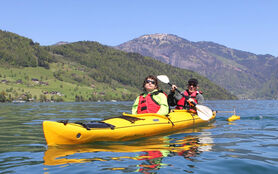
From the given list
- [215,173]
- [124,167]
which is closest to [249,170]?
[215,173]

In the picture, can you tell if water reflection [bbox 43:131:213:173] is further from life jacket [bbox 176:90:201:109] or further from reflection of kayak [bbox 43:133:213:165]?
life jacket [bbox 176:90:201:109]

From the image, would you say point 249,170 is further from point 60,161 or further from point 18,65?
point 18,65

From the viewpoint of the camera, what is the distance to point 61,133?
291 inches

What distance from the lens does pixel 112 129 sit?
26.8 ft

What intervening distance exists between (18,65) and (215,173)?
18263 cm

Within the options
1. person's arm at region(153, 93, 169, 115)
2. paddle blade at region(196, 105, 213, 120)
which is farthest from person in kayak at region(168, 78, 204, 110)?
person's arm at region(153, 93, 169, 115)

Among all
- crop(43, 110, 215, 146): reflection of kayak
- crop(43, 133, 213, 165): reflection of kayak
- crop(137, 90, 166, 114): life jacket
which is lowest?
crop(43, 133, 213, 165): reflection of kayak

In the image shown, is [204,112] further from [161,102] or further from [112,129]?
[112,129]

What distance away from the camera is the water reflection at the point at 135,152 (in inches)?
230

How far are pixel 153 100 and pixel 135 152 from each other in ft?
12.3

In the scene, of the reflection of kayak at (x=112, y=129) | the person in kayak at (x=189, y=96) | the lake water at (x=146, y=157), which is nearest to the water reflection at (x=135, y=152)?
the lake water at (x=146, y=157)

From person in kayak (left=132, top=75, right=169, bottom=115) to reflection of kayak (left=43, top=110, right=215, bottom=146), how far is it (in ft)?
1.29

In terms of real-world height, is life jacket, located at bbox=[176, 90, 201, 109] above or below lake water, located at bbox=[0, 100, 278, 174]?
above

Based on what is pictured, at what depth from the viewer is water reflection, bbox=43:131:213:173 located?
19.2ft
